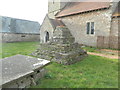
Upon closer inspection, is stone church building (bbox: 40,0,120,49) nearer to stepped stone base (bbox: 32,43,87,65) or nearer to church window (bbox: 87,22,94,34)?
church window (bbox: 87,22,94,34)

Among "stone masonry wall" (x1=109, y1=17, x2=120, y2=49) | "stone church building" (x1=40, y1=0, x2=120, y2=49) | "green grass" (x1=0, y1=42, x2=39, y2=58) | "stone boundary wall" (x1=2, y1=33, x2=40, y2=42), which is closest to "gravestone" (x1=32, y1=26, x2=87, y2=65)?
"green grass" (x1=0, y1=42, x2=39, y2=58)

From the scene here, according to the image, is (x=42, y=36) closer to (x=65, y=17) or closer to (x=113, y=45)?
(x=65, y=17)

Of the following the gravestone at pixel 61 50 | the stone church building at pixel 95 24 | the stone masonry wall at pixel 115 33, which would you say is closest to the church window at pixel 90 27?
the stone church building at pixel 95 24

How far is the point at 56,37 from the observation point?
6641 mm

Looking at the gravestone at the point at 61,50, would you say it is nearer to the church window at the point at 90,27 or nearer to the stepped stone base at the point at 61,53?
the stepped stone base at the point at 61,53

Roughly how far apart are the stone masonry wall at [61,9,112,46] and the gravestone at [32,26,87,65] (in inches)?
276

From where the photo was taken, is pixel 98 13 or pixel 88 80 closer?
pixel 88 80

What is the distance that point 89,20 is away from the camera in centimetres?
1343

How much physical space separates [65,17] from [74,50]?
11.6 meters

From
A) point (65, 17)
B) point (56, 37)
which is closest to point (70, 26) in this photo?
point (65, 17)

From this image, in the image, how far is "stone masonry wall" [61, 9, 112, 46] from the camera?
11.9 m

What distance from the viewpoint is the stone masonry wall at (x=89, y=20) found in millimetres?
11884

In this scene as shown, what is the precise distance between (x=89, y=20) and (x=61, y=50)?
9449 millimetres

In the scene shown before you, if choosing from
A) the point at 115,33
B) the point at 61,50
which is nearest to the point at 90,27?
the point at 115,33
